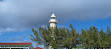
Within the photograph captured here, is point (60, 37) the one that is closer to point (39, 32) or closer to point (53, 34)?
point (53, 34)

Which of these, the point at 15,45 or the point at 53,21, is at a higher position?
the point at 53,21

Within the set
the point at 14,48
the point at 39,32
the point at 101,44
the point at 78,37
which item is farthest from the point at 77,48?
the point at 14,48

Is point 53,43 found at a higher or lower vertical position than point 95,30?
lower

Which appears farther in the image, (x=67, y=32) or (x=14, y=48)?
(x=14, y=48)

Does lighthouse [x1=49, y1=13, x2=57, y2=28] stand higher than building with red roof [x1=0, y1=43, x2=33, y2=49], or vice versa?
lighthouse [x1=49, y1=13, x2=57, y2=28]

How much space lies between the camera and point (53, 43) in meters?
29.8

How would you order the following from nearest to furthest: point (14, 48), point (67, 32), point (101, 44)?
point (101, 44) → point (67, 32) → point (14, 48)

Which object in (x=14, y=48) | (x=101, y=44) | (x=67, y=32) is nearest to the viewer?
(x=101, y=44)

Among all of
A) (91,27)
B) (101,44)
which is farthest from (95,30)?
(101,44)

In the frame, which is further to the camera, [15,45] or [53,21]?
[15,45]

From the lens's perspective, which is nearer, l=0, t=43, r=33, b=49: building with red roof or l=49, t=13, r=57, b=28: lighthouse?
l=49, t=13, r=57, b=28: lighthouse

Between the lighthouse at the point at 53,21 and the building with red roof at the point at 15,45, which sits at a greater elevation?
the lighthouse at the point at 53,21

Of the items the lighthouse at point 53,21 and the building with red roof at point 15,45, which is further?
the building with red roof at point 15,45

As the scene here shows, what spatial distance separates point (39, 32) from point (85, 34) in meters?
8.94
